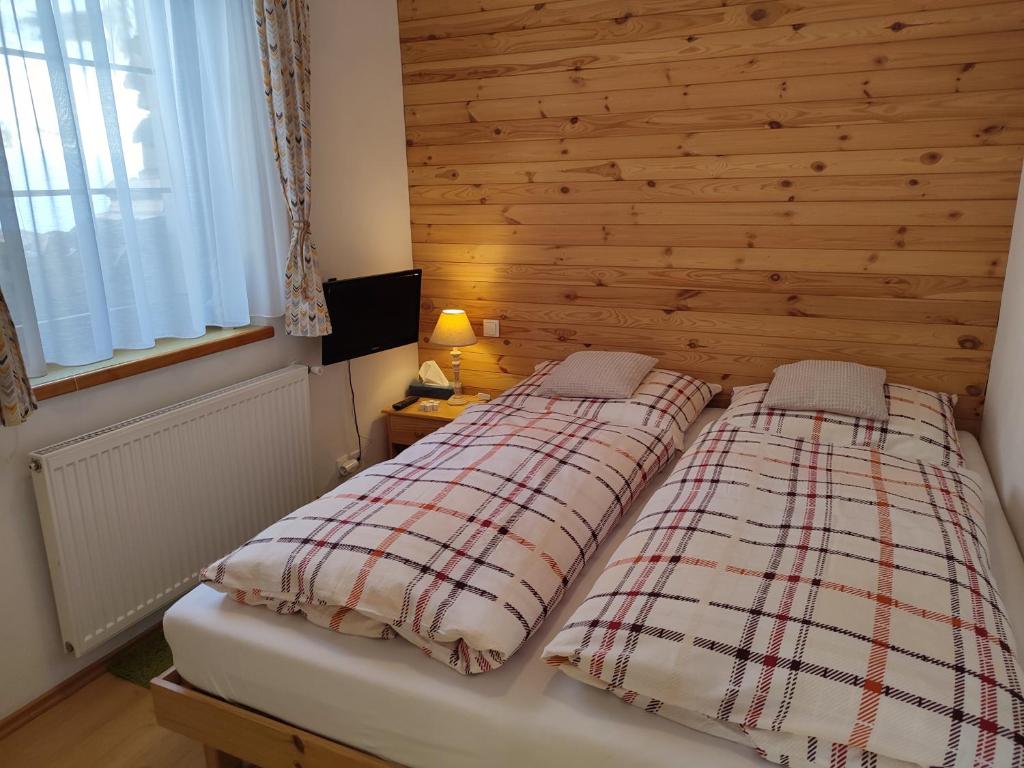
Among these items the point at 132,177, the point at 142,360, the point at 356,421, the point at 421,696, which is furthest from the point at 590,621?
the point at 356,421

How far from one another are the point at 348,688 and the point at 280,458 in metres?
1.47

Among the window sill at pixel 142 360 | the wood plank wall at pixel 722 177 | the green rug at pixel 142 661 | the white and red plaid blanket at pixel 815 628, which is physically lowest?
the green rug at pixel 142 661

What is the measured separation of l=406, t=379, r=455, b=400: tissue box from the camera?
3545 mm

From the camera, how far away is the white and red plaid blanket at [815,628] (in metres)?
1.24

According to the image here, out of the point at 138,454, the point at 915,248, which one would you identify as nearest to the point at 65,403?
the point at 138,454

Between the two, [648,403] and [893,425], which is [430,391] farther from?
[893,425]

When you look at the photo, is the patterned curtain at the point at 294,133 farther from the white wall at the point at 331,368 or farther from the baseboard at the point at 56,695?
the baseboard at the point at 56,695

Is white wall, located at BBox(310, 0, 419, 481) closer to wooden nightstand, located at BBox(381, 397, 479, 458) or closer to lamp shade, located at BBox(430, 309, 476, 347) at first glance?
wooden nightstand, located at BBox(381, 397, 479, 458)

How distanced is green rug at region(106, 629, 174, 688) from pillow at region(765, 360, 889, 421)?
7.20 ft

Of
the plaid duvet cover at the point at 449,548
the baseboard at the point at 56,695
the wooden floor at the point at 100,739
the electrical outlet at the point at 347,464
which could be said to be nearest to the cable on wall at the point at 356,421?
the electrical outlet at the point at 347,464

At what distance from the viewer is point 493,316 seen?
3535 millimetres

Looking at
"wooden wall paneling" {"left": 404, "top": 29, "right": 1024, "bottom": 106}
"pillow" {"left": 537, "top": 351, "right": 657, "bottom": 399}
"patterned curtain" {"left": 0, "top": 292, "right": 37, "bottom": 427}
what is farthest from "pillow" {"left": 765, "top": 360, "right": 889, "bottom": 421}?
"patterned curtain" {"left": 0, "top": 292, "right": 37, "bottom": 427}

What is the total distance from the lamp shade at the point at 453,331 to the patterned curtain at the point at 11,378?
1.74 metres

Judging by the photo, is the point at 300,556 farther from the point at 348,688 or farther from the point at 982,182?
the point at 982,182
